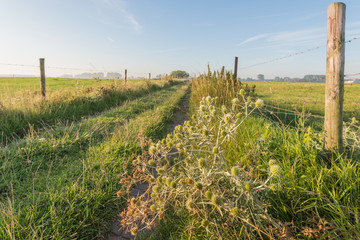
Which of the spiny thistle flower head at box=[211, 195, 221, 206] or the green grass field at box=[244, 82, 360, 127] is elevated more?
the green grass field at box=[244, 82, 360, 127]

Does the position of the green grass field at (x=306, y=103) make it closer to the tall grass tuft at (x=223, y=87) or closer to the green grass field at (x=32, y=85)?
the tall grass tuft at (x=223, y=87)

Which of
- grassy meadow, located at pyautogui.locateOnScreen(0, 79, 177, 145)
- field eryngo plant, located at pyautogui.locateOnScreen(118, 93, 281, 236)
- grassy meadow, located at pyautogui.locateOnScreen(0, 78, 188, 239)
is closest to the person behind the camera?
field eryngo plant, located at pyautogui.locateOnScreen(118, 93, 281, 236)

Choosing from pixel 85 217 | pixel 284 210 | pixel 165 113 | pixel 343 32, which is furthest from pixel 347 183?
pixel 165 113

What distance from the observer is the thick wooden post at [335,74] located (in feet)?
7.20

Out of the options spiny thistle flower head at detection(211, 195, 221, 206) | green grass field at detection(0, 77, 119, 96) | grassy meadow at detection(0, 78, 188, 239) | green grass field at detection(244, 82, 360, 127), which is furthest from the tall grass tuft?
green grass field at detection(0, 77, 119, 96)

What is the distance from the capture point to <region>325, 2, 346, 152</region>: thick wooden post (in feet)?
7.20

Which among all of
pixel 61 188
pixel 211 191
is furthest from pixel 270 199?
pixel 61 188

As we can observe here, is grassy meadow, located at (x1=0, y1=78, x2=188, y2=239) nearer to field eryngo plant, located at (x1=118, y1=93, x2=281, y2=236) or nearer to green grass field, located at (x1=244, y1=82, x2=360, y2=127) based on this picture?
field eryngo plant, located at (x1=118, y1=93, x2=281, y2=236)

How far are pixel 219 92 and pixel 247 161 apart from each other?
4.00 metres

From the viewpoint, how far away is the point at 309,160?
2.16 meters

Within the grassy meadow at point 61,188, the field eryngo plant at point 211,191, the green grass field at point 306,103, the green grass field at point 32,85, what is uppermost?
the green grass field at point 32,85

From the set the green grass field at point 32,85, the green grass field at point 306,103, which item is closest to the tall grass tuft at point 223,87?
the green grass field at point 306,103

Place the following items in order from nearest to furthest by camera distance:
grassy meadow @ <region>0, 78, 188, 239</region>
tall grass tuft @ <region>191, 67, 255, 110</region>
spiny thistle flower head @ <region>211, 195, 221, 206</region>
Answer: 1. spiny thistle flower head @ <region>211, 195, 221, 206</region>
2. grassy meadow @ <region>0, 78, 188, 239</region>
3. tall grass tuft @ <region>191, 67, 255, 110</region>

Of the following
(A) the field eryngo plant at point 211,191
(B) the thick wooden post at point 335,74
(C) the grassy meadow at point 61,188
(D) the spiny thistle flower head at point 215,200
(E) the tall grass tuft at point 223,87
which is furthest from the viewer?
(E) the tall grass tuft at point 223,87
